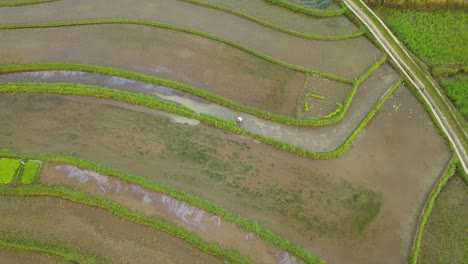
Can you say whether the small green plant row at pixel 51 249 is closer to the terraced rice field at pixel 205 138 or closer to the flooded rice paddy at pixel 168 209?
the terraced rice field at pixel 205 138

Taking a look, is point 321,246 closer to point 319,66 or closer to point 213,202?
point 213,202

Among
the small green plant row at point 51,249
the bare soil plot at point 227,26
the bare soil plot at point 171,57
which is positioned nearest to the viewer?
the small green plant row at point 51,249

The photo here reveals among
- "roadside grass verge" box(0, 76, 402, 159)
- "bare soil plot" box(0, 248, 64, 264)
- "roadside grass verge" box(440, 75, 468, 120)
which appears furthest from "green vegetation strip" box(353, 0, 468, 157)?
"bare soil plot" box(0, 248, 64, 264)

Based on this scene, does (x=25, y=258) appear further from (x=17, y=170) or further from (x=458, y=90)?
(x=458, y=90)

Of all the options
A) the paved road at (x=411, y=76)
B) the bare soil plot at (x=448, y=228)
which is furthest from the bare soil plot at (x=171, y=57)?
the bare soil plot at (x=448, y=228)

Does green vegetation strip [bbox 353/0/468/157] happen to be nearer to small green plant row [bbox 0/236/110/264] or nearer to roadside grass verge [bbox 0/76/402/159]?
roadside grass verge [bbox 0/76/402/159]

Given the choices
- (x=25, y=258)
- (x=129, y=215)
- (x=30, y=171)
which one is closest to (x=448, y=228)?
(x=129, y=215)
